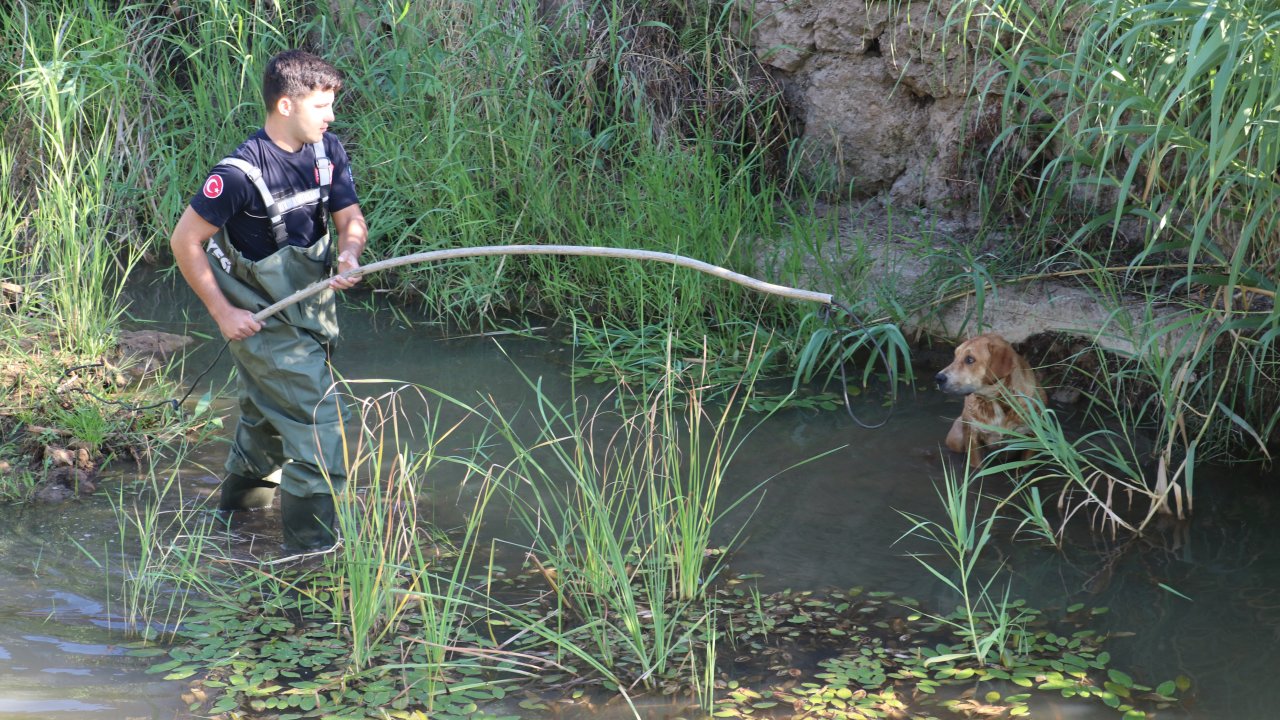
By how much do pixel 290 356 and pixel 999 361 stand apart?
2.61 metres

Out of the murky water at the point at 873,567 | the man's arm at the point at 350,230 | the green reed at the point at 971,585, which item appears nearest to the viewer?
the murky water at the point at 873,567

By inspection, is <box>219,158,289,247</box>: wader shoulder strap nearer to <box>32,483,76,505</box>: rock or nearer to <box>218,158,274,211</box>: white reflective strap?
<box>218,158,274,211</box>: white reflective strap

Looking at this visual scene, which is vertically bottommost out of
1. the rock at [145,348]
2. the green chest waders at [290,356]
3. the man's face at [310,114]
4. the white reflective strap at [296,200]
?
the rock at [145,348]

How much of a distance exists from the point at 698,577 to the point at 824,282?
8.59 ft

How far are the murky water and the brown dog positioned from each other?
0.78 feet

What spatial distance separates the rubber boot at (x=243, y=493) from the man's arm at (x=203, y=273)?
64 centimetres

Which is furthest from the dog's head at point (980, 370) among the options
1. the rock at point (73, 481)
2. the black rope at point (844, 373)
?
the rock at point (73, 481)

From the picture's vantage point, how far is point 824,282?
591 centimetres

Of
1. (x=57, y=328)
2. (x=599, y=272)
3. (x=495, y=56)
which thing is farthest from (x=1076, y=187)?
(x=57, y=328)

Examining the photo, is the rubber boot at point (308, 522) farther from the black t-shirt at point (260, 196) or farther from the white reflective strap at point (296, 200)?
the white reflective strap at point (296, 200)

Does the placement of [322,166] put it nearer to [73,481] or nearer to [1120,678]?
[73,481]

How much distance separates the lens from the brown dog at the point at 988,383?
4594 millimetres

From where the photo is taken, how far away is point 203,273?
12.0 ft

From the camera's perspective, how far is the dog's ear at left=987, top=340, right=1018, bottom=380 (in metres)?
4.61
